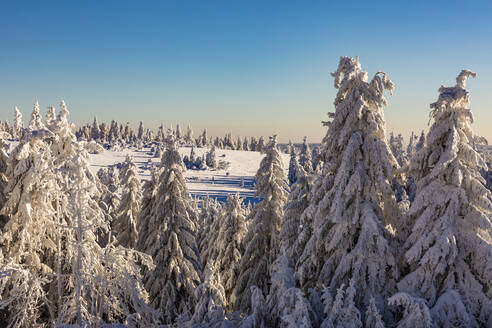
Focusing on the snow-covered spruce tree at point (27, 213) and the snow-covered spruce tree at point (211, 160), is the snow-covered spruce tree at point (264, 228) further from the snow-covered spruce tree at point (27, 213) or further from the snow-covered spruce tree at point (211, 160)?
the snow-covered spruce tree at point (211, 160)

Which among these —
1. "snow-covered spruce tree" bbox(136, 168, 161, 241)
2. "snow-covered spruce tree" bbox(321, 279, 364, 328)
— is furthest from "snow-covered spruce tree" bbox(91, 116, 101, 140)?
"snow-covered spruce tree" bbox(321, 279, 364, 328)

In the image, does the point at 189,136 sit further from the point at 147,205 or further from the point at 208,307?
the point at 208,307

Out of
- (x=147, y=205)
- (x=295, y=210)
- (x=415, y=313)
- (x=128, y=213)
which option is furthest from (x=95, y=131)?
(x=415, y=313)

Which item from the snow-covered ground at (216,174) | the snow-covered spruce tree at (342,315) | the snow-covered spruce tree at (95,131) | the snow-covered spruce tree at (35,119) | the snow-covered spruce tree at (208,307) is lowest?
the snow-covered ground at (216,174)

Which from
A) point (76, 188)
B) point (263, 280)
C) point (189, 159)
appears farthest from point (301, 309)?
point (189, 159)

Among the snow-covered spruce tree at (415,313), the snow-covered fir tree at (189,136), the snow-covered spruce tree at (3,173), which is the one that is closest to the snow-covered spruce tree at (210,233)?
the snow-covered spruce tree at (3,173)

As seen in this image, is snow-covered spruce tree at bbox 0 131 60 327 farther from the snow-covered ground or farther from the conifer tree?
the conifer tree
